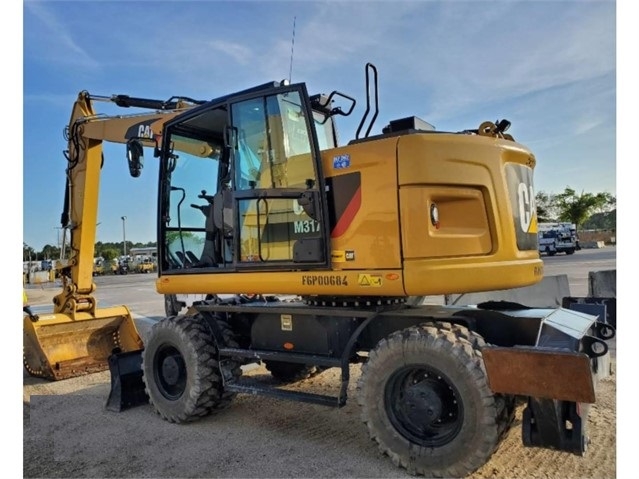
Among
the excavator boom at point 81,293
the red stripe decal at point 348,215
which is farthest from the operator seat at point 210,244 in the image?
the excavator boom at point 81,293

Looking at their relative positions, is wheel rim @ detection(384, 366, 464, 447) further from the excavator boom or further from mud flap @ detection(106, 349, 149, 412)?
the excavator boom

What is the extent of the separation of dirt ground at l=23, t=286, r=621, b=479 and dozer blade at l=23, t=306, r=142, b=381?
1109 millimetres

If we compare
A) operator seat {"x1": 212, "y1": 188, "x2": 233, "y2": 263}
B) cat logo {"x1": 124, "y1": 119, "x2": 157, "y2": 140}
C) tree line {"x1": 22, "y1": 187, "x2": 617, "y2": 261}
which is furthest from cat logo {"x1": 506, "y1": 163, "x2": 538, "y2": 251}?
tree line {"x1": 22, "y1": 187, "x2": 617, "y2": 261}

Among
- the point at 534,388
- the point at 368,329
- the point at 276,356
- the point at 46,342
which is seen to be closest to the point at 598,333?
the point at 534,388

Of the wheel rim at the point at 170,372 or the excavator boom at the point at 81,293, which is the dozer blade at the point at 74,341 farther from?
the wheel rim at the point at 170,372

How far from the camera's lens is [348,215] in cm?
419

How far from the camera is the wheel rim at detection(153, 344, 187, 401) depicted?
18.0ft

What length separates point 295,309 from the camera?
4.81 meters

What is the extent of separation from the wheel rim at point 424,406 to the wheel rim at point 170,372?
249 centimetres

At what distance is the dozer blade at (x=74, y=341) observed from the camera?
711cm

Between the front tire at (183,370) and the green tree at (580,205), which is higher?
the green tree at (580,205)

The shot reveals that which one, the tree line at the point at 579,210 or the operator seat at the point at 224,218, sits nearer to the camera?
the operator seat at the point at 224,218

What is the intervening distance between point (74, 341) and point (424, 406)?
572 centimetres

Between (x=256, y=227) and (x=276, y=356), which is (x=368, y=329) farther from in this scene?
(x=256, y=227)
